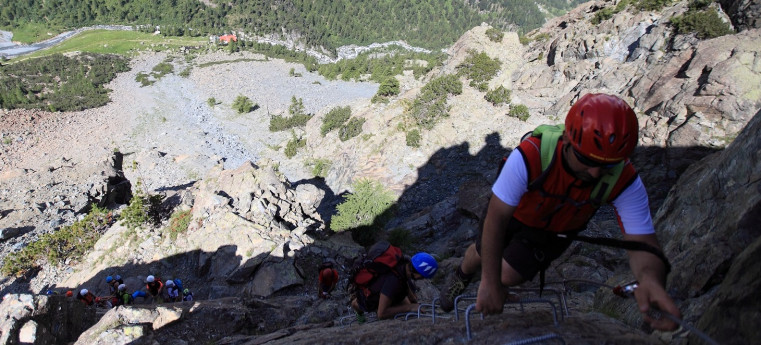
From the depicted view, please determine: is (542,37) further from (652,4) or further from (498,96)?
(498,96)

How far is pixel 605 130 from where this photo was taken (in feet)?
8.04

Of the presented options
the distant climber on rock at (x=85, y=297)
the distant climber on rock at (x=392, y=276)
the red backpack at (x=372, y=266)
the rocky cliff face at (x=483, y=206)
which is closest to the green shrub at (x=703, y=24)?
the rocky cliff face at (x=483, y=206)

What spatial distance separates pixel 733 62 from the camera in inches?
538

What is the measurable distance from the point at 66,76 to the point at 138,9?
63.3 metres

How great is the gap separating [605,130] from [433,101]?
22.4 metres

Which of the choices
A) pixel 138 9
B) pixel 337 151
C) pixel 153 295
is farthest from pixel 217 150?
pixel 138 9

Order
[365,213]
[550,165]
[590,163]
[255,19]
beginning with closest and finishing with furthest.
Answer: [590,163] → [550,165] → [365,213] → [255,19]

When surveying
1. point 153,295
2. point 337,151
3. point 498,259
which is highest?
point 498,259

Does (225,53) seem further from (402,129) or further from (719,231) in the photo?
(719,231)

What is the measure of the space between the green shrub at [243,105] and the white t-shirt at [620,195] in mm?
45474

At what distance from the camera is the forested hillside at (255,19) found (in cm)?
10044

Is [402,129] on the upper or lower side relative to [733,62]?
lower

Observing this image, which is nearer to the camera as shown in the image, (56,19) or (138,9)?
(56,19)

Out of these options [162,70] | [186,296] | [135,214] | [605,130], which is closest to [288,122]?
[135,214]
